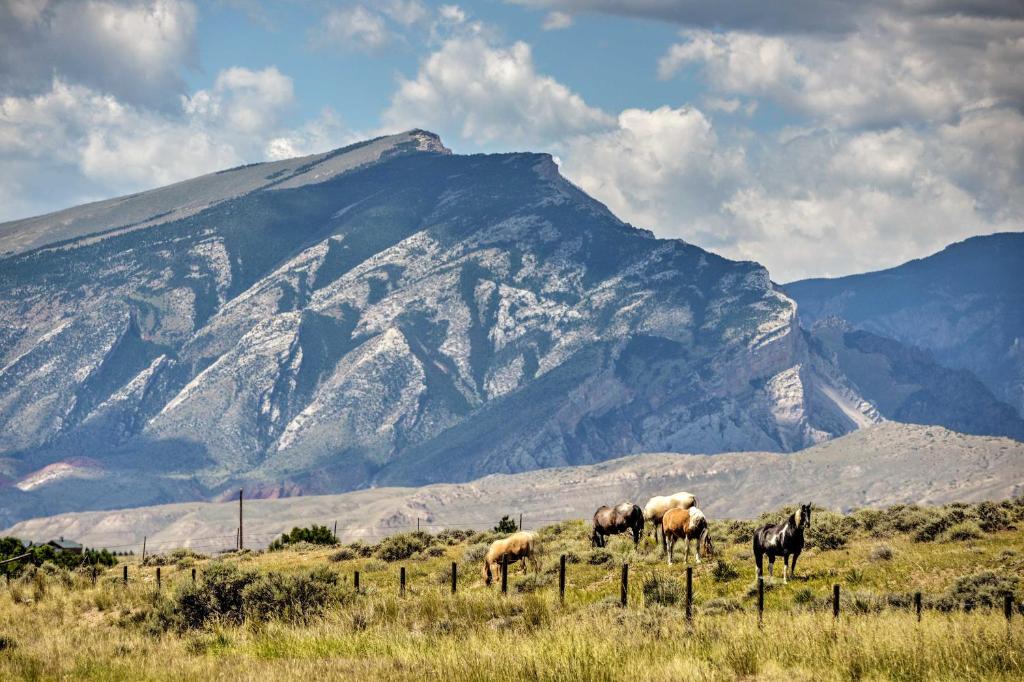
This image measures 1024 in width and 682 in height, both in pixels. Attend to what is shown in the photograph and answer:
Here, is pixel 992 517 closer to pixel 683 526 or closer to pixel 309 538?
pixel 683 526

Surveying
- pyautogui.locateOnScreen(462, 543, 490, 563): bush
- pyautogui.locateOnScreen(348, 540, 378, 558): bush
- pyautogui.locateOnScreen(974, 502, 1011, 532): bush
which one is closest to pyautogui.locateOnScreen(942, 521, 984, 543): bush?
pyautogui.locateOnScreen(974, 502, 1011, 532): bush

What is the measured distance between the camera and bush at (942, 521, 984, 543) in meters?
46.6

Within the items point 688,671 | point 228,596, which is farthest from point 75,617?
point 688,671

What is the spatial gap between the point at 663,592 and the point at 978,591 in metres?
8.35

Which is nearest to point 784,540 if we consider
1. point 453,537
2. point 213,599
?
point 213,599

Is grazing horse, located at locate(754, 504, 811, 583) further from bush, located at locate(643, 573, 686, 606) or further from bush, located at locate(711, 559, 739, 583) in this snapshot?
bush, located at locate(643, 573, 686, 606)

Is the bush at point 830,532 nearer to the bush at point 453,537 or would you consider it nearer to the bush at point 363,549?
the bush at point 453,537

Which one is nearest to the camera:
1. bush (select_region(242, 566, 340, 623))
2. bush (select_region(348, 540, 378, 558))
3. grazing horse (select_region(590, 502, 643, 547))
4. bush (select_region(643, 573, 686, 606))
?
bush (select_region(643, 573, 686, 606))

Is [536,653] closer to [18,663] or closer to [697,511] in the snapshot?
[18,663]

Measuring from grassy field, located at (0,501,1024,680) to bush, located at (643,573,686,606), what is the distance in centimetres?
9

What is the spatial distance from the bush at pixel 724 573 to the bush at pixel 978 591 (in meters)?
8.76

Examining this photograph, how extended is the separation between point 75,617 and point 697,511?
22174 millimetres

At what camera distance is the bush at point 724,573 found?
41656 millimetres

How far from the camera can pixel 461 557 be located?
55938 millimetres
